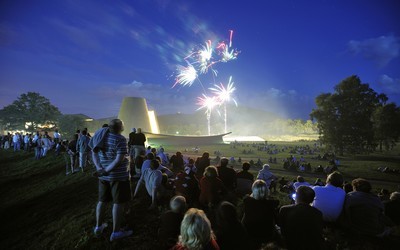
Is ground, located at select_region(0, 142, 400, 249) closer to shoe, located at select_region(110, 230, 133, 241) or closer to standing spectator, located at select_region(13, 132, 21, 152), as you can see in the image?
shoe, located at select_region(110, 230, 133, 241)

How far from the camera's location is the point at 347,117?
31.1 metres

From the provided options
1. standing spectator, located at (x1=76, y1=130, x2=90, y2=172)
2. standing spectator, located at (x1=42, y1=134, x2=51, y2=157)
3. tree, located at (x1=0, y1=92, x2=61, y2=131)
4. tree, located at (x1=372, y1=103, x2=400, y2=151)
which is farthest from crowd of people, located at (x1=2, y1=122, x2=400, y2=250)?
tree, located at (x1=0, y1=92, x2=61, y2=131)

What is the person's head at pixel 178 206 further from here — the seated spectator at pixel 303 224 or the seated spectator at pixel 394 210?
the seated spectator at pixel 394 210

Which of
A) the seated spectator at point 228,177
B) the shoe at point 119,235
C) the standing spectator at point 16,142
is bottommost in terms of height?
the shoe at point 119,235

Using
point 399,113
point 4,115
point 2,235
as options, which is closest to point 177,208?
point 2,235

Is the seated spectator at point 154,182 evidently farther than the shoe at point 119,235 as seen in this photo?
Yes

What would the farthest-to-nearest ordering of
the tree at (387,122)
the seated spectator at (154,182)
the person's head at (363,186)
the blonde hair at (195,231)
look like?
the tree at (387,122), the seated spectator at (154,182), the person's head at (363,186), the blonde hair at (195,231)

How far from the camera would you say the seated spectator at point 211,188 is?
19.9 ft

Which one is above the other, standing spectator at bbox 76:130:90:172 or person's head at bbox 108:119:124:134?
person's head at bbox 108:119:124:134

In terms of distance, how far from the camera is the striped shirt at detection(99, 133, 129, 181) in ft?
14.1

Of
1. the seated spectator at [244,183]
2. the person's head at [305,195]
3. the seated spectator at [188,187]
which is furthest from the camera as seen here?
the seated spectator at [244,183]

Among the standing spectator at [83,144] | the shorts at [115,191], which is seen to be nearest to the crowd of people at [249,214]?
the shorts at [115,191]

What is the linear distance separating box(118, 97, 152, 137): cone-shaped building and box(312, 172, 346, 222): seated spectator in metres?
45.1

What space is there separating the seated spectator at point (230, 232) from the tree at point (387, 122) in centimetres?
4123
